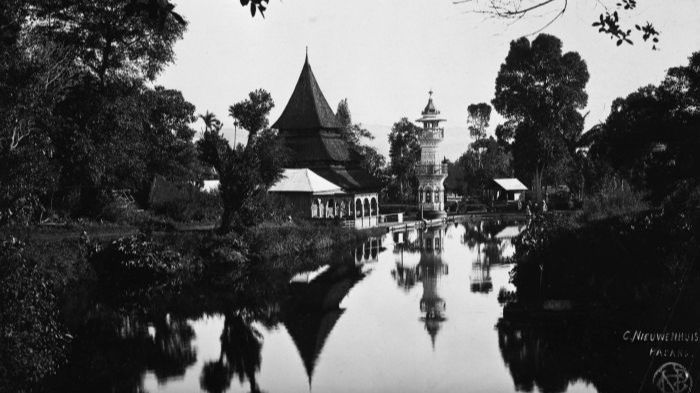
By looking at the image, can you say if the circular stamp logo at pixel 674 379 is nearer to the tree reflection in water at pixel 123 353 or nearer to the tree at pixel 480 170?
the tree reflection in water at pixel 123 353

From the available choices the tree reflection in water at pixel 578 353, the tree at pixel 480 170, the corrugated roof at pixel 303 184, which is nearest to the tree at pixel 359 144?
the tree at pixel 480 170

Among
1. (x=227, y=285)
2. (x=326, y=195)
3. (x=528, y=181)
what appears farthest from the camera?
(x=528, y=181)

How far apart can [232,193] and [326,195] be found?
35.8ft

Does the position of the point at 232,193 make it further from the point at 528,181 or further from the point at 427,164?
the point at 528,181

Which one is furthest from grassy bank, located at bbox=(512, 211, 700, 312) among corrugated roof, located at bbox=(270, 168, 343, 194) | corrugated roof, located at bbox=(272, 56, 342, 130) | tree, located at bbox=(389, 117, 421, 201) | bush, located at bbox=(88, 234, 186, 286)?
tree, located at bbox=(389, 117, 421, 201)

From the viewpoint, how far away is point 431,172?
54.2 m

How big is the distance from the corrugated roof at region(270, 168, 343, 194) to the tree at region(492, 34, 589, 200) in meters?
19.6

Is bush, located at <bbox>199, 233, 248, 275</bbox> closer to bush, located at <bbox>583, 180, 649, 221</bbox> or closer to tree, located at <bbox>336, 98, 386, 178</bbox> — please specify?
bush, located at <bbox>583, 180, 649, 221</bbox>

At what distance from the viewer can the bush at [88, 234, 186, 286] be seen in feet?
73.7

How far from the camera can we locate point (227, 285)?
71.6ft

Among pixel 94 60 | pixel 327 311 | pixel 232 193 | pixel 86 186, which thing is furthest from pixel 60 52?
pixel 327 311

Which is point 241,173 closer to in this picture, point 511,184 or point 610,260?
point 610,260

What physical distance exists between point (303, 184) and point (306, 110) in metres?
10.1

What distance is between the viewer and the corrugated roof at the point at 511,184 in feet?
200
